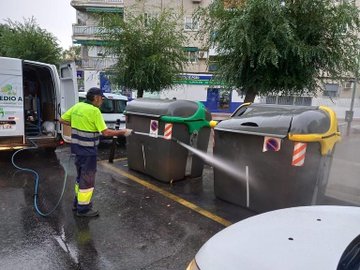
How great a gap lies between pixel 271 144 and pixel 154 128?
2.39 metres

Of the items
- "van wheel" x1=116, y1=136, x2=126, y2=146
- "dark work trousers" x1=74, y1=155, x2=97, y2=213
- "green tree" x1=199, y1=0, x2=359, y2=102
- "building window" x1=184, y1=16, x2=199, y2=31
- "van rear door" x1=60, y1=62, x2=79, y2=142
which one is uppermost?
"building window" x1=184, y1=16, x2=199, y2=31

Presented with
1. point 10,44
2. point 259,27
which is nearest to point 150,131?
point 259,27

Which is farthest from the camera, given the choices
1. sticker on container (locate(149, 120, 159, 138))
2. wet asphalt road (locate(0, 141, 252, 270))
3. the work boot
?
sticker on container (locate(149, 120, 159, 138))

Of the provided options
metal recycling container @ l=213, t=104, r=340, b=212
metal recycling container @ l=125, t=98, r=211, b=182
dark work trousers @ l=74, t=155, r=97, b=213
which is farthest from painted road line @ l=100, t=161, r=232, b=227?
dark work trousers @ l=74, t=155, r=97, b=213

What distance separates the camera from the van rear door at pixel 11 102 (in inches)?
267

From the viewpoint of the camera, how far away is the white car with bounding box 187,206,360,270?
71.5 inches

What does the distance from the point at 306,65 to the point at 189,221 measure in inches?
219

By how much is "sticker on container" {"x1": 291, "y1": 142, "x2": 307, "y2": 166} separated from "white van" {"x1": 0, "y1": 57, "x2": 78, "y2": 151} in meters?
5.17

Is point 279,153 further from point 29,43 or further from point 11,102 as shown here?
point 29,43

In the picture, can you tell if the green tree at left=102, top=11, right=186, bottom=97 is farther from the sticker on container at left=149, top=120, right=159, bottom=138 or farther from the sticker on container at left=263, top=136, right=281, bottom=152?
the sticker on container at left=263, top=136, right=281, bottom=152

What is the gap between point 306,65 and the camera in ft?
26.2

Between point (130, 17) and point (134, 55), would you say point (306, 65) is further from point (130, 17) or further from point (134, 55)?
point (130, 17)

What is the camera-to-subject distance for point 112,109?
1009cm

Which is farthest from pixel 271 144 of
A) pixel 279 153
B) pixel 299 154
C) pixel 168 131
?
pixel 168 131
